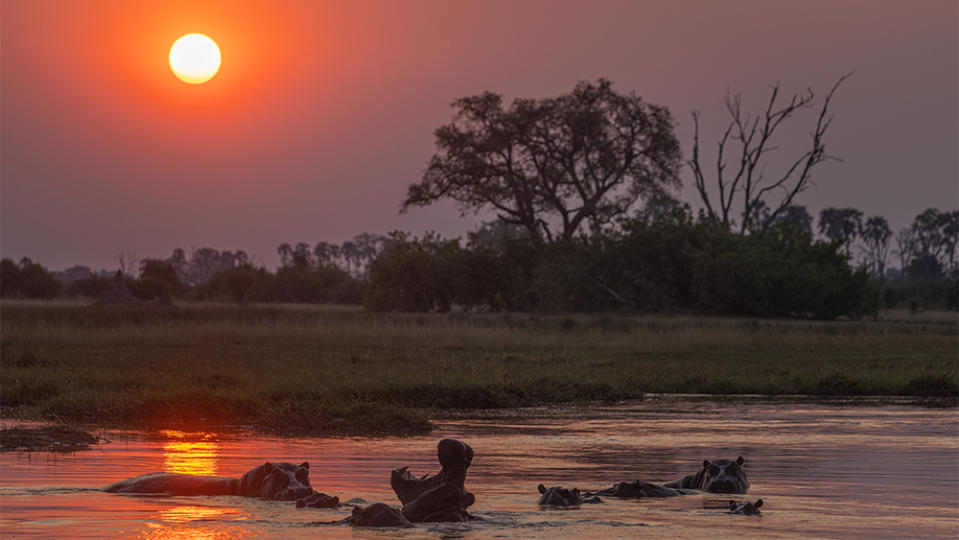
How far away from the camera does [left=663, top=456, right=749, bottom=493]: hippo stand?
1109cm

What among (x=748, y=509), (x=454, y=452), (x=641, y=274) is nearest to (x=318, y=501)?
(x=454, y=452)

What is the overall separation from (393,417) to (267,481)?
22.1ft

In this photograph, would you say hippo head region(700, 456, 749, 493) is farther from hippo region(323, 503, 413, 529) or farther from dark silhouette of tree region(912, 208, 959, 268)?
dark silhouette of tree region(912, 208, 959, 268)

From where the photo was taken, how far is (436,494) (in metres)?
8.57

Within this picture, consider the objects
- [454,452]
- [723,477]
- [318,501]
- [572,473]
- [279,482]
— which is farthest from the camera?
[572,473]

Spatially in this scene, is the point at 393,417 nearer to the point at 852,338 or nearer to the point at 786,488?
the point at 786,488

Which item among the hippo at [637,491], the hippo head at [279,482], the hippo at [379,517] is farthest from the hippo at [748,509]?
the hippo head at [279,482]

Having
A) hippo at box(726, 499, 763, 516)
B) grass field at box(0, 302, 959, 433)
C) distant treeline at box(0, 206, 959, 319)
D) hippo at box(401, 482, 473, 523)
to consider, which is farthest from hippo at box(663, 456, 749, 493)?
distant treeline at box(0, 206, 959, 319)

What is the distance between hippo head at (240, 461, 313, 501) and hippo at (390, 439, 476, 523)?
158 centimetres

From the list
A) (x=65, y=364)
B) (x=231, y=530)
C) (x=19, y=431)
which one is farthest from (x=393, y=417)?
(x=65, y=364)

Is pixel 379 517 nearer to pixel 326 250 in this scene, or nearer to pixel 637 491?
pixel 637 491

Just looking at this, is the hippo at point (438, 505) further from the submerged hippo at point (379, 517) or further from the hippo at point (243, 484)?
the hippo at point (243, 484)

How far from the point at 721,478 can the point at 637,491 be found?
859mm

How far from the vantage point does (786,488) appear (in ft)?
38.3
